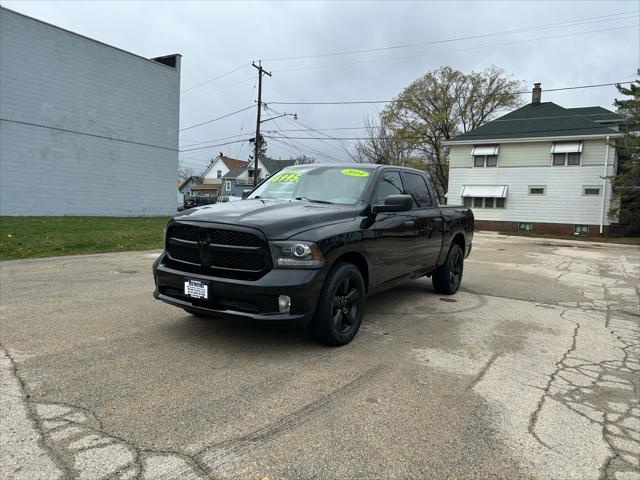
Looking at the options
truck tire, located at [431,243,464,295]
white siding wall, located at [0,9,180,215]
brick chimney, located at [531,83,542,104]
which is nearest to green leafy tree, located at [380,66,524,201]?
brick chimney, located at [531,83,542,104]

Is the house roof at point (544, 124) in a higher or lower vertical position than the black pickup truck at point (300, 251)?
higher

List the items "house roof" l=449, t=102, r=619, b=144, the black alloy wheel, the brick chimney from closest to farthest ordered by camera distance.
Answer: the black alloy wheel → "house roof" l=449, t=102, r=619, b=144 → the brick chimney

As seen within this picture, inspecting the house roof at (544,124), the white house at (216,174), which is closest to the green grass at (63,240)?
the house roof at (544,124)

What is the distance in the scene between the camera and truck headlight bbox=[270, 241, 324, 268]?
382 cm

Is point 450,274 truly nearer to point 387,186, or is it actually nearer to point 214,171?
point 387,186

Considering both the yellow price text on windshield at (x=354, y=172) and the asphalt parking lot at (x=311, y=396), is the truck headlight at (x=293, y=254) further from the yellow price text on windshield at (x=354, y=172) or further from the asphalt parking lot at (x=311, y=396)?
the yellow price text on windshield at (x=354, y=172)

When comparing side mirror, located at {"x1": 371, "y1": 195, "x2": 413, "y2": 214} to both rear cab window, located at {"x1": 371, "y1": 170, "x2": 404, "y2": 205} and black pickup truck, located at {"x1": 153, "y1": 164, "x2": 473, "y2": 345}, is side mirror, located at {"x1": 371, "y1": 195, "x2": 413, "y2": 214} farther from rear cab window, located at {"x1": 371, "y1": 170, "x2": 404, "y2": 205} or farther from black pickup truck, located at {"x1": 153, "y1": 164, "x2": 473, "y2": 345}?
rear cab window, located at {"x1": 371, "y1": 170, "x2": 404, "y2": 205}

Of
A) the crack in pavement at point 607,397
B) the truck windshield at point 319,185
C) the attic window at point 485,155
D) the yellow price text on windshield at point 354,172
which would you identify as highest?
the attic window at point 485,155

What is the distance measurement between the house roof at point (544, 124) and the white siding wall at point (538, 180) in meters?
0.74

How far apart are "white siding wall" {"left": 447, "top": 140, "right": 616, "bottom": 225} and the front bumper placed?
2955cm

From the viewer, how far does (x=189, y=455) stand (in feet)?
7.99

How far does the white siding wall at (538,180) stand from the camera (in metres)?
28.0

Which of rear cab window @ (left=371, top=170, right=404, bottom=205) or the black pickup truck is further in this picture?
rear cab window @ (left=371, top=170, right=404, bottom=205)

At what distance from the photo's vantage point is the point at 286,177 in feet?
18.8
